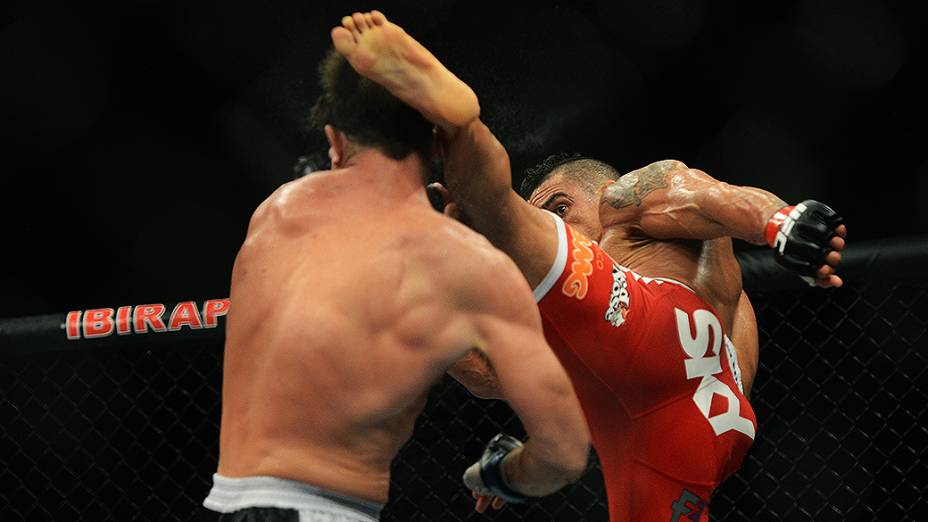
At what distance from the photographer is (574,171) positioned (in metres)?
2.38

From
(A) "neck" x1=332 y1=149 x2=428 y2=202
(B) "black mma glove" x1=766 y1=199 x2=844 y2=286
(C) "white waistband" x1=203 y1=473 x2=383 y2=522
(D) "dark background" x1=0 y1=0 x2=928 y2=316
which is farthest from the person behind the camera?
(D) "dark background" x1=0 y1=0 x2=928 y2=316

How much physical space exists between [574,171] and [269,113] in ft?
4.39

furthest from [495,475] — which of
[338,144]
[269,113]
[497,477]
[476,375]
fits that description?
[269,113]

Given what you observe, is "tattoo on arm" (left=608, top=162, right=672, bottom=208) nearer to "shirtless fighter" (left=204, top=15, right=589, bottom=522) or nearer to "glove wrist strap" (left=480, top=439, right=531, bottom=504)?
"glove wrist strap" (left=480, top=439, right=531, bottom=504)

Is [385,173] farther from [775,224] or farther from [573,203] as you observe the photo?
[573,203]

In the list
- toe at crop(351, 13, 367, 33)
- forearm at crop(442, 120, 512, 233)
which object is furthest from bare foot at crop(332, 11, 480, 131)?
forearm at crop(442, 120, 512, 233)

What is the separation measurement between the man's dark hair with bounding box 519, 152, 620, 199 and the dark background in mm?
783

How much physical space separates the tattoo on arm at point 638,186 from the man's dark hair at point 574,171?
1.01 feet

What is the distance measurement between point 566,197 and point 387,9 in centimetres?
128

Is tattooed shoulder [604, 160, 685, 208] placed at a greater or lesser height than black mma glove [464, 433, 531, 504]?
greater

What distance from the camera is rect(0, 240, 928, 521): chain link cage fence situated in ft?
8.48

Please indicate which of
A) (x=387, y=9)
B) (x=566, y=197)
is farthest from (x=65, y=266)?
(x=566, y=197)

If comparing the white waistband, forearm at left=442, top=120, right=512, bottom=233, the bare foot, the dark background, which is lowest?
the dark background

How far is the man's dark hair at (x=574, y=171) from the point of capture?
2373mm
